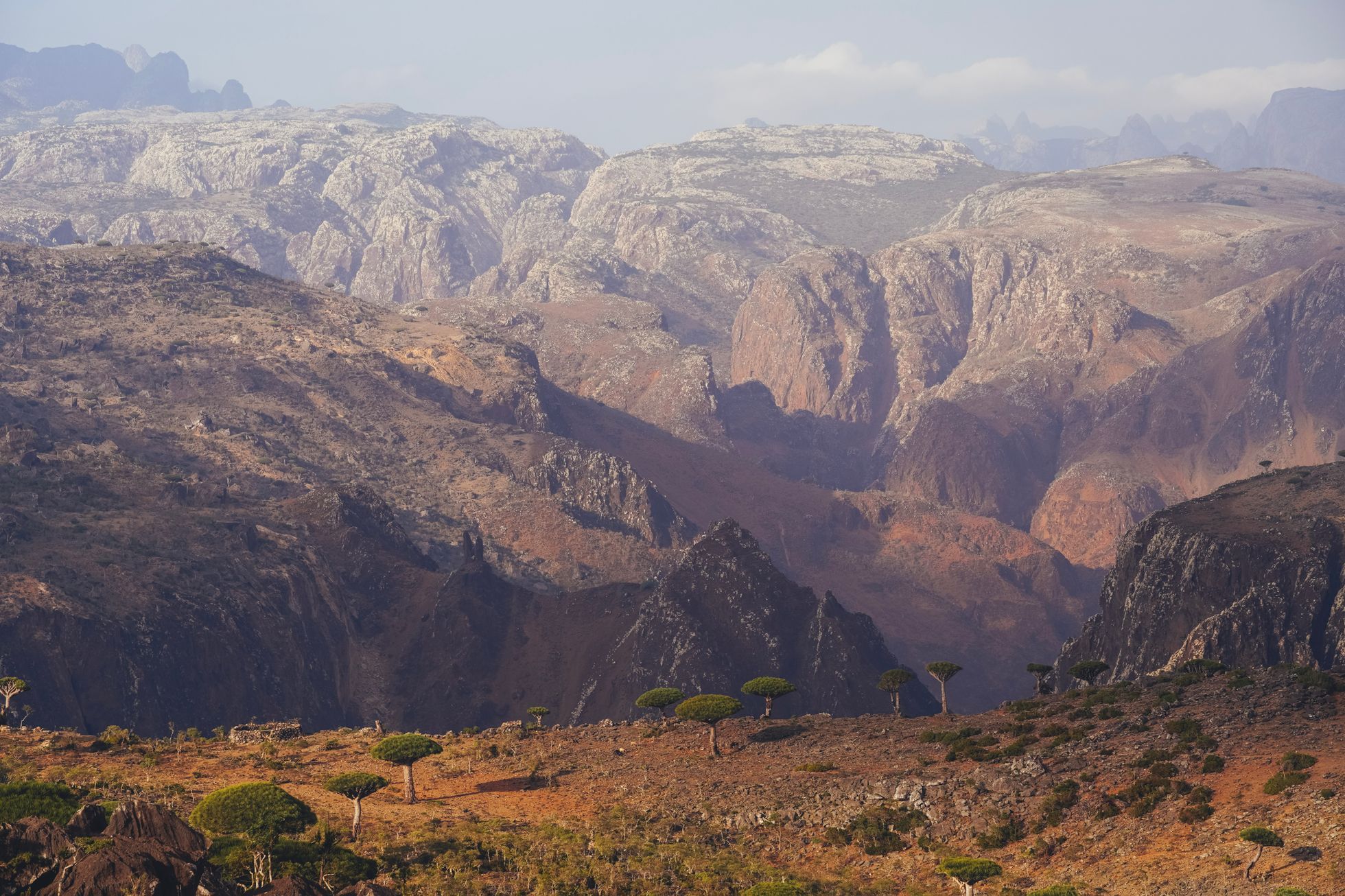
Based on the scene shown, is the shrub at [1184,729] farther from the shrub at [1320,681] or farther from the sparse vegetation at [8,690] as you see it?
the sparse vegetation at [8,690]

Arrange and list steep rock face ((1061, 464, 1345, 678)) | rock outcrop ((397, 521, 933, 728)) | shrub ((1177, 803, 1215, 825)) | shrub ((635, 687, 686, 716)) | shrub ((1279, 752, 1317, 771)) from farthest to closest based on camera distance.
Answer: rock outcrop ((397, 521, 933, 728)) < steep rock face ((1061, 464, 1345, 678)) < shrub ((635, 687, 686, 716)) < shrub ((1279, 752, 1317, 771)) < shrub ((1177, 803, 1215, 825))

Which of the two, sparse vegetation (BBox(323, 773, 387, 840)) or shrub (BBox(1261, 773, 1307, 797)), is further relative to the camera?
sparse vegetation (BBox(323, 773, 387, 840))

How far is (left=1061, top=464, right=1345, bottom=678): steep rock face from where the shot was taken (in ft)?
533

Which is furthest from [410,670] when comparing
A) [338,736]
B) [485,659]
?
[338,736]

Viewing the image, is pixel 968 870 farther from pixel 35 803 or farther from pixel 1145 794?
pixel 35 803

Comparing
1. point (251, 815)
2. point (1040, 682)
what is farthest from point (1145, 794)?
point (251, 815)

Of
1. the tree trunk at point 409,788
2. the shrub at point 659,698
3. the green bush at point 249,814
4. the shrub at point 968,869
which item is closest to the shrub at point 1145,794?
the shrub at point 968,869

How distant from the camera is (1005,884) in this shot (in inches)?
2963

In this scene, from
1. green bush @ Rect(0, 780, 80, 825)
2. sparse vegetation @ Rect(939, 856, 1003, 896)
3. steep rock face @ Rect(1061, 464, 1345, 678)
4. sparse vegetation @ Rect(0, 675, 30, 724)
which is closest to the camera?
green bush @ Rect(0, 780, 80, 825)

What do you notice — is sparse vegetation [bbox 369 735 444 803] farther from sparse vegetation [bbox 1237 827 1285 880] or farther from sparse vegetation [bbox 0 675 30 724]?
sparse vegetation [bbox 1237 827 1285 880]

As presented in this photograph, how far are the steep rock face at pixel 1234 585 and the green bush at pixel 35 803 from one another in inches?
4432

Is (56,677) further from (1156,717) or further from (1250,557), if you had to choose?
(1250,557)

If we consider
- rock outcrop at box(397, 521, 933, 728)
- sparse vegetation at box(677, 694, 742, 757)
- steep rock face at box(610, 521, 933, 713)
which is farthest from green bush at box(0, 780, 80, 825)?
steep rock face at box(610, 521, 933, 713)

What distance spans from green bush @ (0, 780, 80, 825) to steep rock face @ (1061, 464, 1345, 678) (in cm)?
11258
